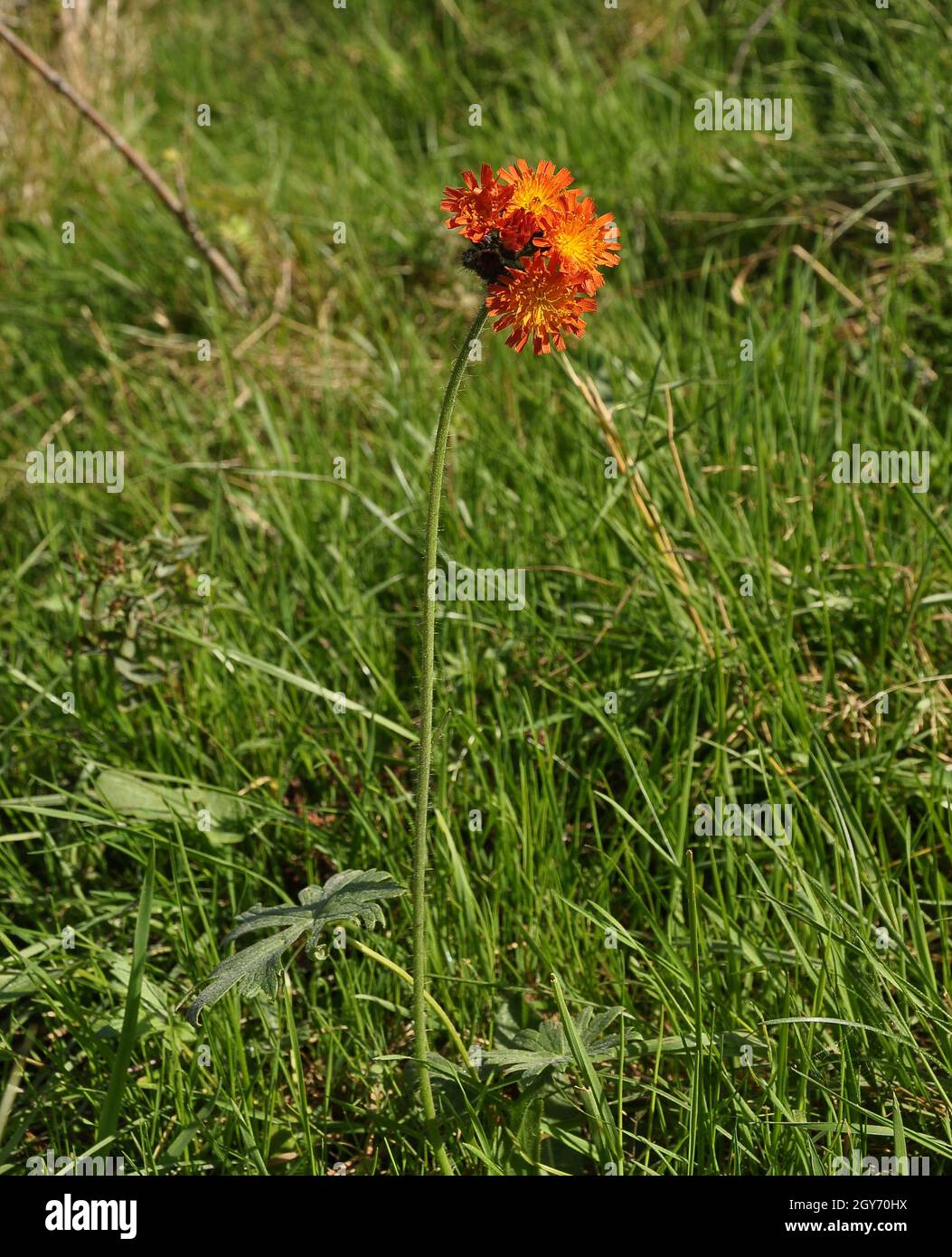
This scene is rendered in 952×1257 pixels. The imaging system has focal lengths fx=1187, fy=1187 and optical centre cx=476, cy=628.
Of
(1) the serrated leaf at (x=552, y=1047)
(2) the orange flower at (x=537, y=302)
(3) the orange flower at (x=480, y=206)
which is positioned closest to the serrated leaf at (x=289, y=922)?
(1) the serrated leaf at (x=552, y=1047)

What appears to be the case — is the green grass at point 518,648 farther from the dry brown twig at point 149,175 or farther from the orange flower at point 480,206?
the orange flower at point 480,206

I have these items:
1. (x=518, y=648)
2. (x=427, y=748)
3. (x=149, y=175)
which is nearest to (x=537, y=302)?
(x=427, y=748)

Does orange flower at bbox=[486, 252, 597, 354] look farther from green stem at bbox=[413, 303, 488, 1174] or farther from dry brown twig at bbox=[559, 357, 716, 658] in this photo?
dry brown twig at bbox=[559, 357, 716, 658]

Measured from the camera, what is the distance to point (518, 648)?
2.50 meters

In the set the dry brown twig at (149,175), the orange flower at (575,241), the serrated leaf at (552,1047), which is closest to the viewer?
the orange flower at (575,241)

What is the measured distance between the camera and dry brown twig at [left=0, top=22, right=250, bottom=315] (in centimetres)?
342

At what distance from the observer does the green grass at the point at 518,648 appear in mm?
1759

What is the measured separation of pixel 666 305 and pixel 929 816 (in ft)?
6.54

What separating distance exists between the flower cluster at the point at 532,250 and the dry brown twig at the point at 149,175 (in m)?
2.40

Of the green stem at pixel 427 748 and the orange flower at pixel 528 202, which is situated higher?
the orange flower at pixel 528 202

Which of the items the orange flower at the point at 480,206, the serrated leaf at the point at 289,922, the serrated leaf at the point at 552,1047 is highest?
the orange flower at the point at 480,206

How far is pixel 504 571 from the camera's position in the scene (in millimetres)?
2535

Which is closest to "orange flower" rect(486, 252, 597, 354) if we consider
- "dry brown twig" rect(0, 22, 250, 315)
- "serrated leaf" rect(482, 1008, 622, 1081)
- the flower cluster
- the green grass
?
the flower cluster

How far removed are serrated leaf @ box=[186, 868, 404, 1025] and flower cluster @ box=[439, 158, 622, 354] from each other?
711mm
